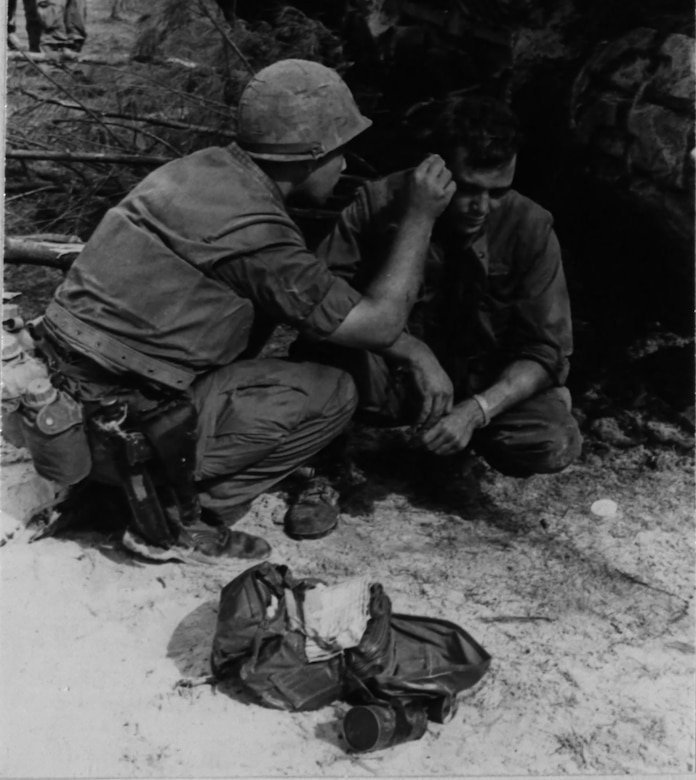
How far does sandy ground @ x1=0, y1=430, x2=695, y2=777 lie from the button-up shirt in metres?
0.65

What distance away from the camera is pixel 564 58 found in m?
4.46

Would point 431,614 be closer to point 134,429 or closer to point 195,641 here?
point 195,641

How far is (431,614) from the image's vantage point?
3.51 m

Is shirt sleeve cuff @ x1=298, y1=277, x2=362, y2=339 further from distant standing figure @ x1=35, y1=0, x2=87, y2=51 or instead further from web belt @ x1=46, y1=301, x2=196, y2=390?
distant standing figure @ x1=35, y1=0, x2=87, y2=51

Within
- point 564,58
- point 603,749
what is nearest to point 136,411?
point 603,749

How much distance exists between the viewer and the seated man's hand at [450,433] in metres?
3.76

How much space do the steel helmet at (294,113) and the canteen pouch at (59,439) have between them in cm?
102

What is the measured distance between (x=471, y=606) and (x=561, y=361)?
967mm

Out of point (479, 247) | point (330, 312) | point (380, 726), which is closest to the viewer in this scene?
point (380, 726)

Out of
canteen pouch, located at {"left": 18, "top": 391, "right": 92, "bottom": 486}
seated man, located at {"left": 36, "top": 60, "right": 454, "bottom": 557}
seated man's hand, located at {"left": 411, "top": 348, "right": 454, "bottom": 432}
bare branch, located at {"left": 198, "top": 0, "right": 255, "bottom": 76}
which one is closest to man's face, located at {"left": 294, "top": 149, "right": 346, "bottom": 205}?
seated man, located at {"left": 36, "top": 60, "right": 454, "bottom": 557}

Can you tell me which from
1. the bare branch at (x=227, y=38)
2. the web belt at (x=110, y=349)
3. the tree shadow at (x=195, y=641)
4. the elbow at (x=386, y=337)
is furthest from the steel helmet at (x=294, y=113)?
the tree shadow at (x=195, y=641)

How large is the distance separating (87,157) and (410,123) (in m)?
1.38

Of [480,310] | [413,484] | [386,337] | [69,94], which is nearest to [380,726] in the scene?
[386,337]

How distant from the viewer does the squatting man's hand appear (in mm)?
3486
